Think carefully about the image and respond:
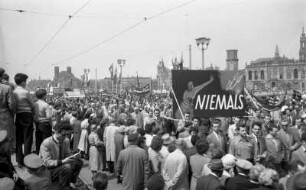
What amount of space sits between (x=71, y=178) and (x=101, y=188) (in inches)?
58.9

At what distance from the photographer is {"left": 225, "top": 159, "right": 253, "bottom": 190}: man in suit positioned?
18.1 ft

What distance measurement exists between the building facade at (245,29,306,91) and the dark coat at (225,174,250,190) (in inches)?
5500

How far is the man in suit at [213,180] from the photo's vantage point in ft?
18.5

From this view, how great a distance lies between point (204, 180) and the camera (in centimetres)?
580

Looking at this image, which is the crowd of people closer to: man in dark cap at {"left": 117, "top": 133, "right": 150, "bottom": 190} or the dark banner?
man in dark cap at {"left": 117, "top": 133, "right": 150, "bottom": 190}

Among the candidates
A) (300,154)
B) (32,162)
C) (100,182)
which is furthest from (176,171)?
(32,162)

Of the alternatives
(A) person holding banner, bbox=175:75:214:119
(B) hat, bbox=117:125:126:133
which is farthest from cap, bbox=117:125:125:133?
(A) person holding banner, bbox=175:75:214:119

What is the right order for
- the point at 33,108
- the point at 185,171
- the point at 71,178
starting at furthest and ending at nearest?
the point at 33,108 < the point at 185,171 < the point at 71,178

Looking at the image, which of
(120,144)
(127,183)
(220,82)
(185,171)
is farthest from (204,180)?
(220,82)

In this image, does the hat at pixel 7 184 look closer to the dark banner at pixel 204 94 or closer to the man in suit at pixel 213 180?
the man in suit at pixel 213 180

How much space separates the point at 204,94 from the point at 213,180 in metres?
5.19

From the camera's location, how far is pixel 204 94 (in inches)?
424

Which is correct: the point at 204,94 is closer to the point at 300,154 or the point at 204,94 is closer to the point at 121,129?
the point at 121,129

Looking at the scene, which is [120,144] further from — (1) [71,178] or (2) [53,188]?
(2) [53,188]
